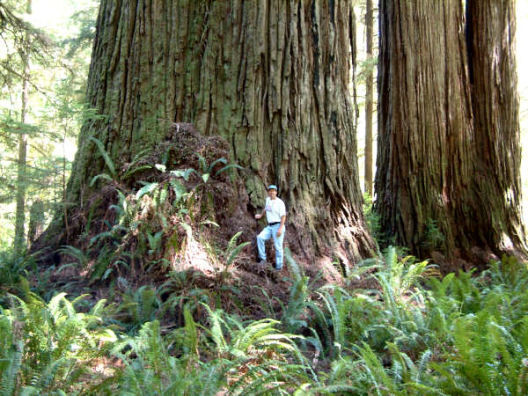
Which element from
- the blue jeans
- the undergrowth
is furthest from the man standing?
the undergrowth

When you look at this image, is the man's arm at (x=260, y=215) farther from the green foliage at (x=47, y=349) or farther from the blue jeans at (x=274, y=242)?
the green foliage at (x=47, y=349)

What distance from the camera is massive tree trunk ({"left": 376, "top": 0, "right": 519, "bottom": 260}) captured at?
6977 millimetres

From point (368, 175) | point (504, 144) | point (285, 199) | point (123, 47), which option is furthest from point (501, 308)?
point (368, 175)

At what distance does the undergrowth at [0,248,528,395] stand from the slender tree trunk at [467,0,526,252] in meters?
3.33

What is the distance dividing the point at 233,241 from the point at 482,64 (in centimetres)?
605

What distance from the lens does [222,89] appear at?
4.88m

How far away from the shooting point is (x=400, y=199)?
7.19m

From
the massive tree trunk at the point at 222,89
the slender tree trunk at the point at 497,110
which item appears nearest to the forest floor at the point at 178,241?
the massive tree trunk at the point at 222,89

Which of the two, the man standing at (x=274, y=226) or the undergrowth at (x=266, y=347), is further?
the man standing at (x=274, y=226)

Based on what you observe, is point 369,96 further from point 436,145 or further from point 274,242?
point 274,242

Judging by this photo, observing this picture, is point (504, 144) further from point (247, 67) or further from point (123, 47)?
point (123, 47)

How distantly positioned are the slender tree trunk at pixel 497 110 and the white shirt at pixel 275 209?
429 cm

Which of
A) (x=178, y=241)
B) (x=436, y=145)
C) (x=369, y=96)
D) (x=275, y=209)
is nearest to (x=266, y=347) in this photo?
(x=178, y=241)

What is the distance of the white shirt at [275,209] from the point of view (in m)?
4.44
